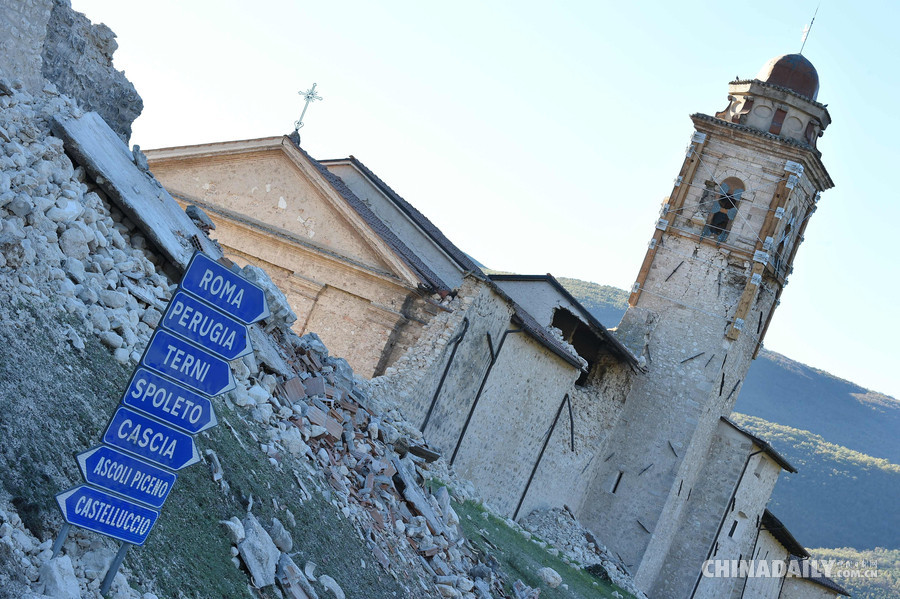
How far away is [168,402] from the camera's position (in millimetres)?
6012

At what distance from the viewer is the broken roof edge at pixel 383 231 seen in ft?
60.9

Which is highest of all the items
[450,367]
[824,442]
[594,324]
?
[824,442]

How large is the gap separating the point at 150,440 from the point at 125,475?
25cm

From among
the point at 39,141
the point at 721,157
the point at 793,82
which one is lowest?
the point at 39,141

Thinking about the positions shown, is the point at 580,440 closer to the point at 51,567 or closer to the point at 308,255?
the point at 308,255

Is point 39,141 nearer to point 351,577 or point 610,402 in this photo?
point 351,577

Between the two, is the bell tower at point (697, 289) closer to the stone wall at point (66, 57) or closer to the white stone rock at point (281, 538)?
the stone wall at point (66, 57)

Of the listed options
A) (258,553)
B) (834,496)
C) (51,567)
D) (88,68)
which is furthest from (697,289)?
(834,496)

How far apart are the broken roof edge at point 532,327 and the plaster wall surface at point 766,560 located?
12.6 m

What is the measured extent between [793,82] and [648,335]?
300 inches

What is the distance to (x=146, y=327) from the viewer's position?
815 centimetres

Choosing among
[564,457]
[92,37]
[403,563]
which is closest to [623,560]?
[564,457]

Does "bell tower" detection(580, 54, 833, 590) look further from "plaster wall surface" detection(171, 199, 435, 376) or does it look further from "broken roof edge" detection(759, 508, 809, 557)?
"plaster wall surface" detection(171, 199, 435, 376)

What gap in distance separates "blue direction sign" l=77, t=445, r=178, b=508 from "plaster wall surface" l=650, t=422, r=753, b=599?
23.2 metres
